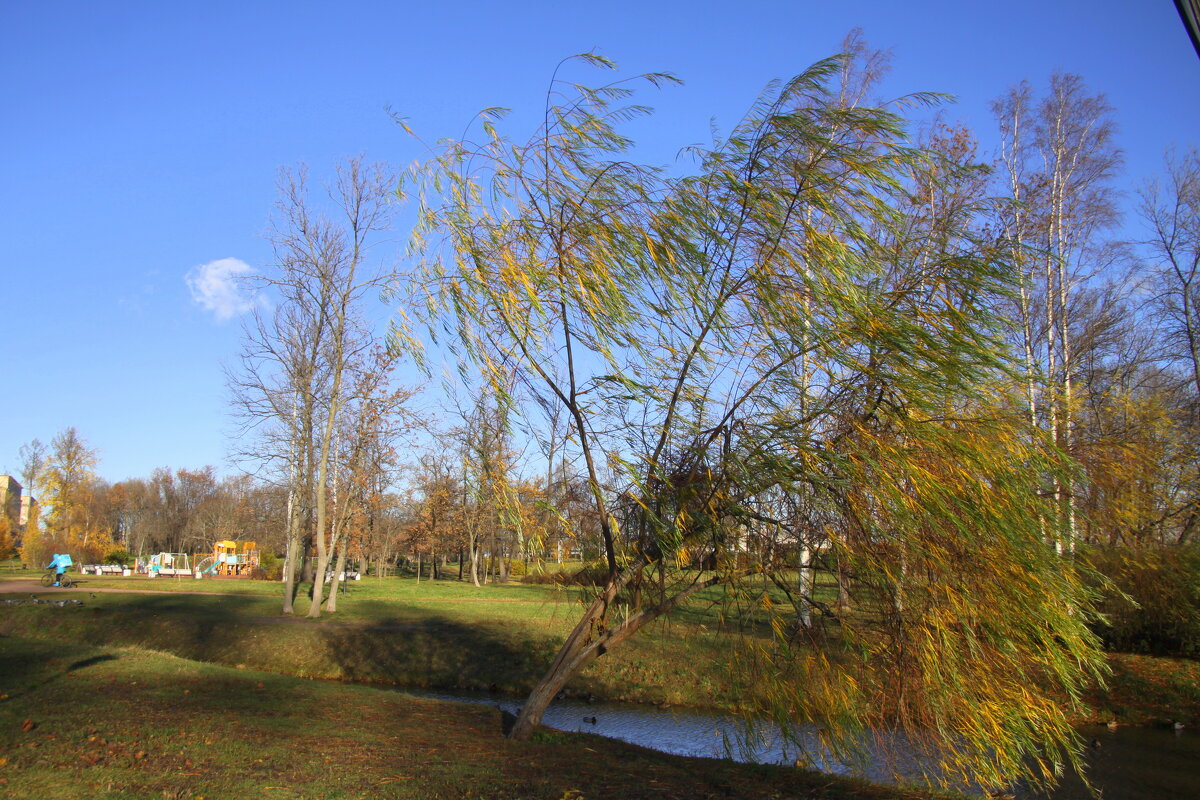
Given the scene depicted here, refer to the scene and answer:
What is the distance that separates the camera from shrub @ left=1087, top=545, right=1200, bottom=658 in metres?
16.7

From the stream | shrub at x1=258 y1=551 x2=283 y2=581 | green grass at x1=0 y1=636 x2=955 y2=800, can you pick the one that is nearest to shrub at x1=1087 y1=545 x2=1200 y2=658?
the stream

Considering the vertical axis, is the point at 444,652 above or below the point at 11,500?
below

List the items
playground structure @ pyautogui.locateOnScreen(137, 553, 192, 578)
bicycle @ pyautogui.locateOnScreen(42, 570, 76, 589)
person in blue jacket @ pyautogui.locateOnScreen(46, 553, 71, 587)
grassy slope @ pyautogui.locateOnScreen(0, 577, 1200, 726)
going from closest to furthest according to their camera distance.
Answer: grassy slope @ pyautogui.locateOnScreen(0, 577, 1200, 726) → person in blue jacket @ pyautogui.locateOnScreen(46, 553, 71, 587) → bicycle @ pyautogui.locateOnScreen(42, 570, 76, 589) → playground structure @ pyautogui.locateOnScreen(137, 553, 192, 578)

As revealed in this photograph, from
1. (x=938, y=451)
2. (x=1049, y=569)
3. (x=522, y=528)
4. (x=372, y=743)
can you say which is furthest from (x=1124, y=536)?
(x=372, y=743)

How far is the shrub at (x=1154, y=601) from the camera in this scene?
16.7 metres

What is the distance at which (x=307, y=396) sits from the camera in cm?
2147

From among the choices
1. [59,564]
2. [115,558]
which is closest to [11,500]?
[115,558]

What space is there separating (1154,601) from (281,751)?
787 inches

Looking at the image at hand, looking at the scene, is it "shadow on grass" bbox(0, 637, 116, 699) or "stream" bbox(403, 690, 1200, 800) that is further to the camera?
"stream" bbox(403, 690, 1200, 800)

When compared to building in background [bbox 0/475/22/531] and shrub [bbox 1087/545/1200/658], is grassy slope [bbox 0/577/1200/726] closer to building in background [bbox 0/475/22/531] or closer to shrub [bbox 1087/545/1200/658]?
shrub [bbox 1087/545/1200/658]

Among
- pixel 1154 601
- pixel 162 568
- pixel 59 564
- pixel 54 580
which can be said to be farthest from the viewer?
pixel 162 568

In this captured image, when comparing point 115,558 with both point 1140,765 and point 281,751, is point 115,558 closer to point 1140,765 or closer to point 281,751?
point 281,751

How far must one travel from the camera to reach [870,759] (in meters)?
8.77

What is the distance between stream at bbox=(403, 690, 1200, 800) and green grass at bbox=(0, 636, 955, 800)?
4.66 feet
